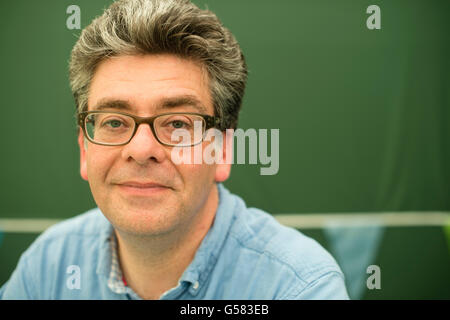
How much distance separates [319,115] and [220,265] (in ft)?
3.45

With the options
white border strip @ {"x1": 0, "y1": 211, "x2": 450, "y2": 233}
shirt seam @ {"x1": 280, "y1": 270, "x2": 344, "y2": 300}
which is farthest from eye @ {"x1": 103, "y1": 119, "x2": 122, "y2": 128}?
white border strip @ {"x1": 0, "y1": 211, "x2": 450, "y2": 233}

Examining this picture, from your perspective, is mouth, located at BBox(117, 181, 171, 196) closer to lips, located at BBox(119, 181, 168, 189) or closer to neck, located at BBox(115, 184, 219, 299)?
lips, located at BBox(119, 181, 168, 189)

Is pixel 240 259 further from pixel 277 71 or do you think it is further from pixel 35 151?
pixel 35 151

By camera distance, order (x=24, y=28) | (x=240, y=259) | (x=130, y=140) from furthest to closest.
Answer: (x=24, y=28), (x=240, y=259), (x=130, y=140)

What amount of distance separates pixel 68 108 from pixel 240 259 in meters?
1.31

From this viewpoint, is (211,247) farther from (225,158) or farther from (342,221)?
(342,221)

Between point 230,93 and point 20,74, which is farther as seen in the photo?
point 20,74

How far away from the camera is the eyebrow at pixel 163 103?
1145mm

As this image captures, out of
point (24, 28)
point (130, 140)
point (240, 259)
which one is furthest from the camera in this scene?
point (24, 28)

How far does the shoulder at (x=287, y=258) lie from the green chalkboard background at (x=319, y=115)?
2.39 feet

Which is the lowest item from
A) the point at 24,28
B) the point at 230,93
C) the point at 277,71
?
the point at 230,93

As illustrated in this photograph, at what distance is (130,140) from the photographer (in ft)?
3.67

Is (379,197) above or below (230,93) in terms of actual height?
below
